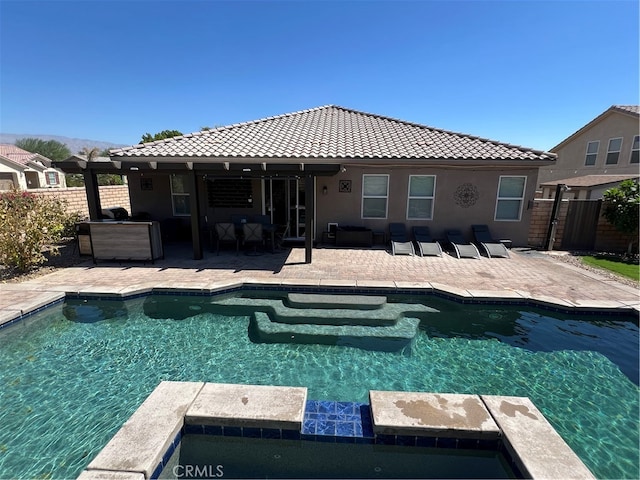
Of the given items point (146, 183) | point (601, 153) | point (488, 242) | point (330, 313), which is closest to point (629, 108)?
point (601, 153)

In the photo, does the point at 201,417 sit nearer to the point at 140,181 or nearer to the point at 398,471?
the point at 398,471

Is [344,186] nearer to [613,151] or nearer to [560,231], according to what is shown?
[560,231]

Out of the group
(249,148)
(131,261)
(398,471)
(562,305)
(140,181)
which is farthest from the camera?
(140,181)

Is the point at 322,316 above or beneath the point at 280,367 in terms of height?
above

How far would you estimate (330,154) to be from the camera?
395 inches

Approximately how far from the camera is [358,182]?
36.4ft

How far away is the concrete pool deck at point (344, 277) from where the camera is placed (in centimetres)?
660

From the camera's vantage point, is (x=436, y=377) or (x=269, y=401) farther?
(x=436, y=377)

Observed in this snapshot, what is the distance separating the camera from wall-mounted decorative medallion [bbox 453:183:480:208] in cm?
1094

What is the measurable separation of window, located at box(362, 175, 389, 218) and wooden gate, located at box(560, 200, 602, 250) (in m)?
6.77

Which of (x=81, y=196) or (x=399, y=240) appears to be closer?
(x=399, y=240)

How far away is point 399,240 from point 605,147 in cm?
2069

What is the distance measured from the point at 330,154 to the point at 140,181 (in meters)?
7.78

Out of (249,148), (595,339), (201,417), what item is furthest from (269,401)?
(249,148)
